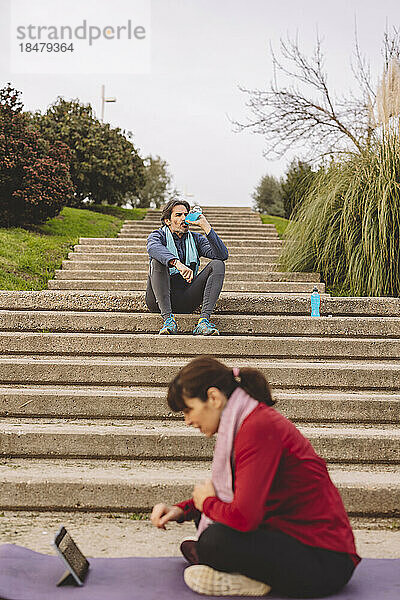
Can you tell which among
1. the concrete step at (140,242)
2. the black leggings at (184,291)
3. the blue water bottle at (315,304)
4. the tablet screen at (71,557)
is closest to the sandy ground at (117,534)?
the tablet screen at (71,557)

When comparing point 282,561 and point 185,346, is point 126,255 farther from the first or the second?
point 282,561

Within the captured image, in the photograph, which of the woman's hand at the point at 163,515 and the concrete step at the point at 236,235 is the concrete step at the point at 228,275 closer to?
the concrete step at the point at 236,235

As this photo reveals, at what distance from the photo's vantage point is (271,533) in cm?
194

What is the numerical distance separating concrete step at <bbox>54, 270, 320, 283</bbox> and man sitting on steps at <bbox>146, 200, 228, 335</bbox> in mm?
1741

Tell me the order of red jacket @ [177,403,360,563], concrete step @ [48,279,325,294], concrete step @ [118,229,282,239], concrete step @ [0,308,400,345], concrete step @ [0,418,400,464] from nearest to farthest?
red jacket @ [177,403,360,563] → concrete step @ [0,418,400,464] → concrete step @ [0,308,400,345] → concrete step @ [48,279,325,294] → concrete step @ [118,229,282,239]

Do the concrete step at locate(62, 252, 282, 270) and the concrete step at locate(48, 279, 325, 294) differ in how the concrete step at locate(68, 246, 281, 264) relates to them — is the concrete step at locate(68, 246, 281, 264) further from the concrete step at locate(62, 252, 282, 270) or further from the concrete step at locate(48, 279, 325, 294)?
the concrete step at locate(48, 279, 325, 294)

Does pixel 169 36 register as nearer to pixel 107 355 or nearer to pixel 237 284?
pixel 237 284

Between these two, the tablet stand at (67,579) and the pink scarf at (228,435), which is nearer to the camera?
the pink scarf at (228,435)

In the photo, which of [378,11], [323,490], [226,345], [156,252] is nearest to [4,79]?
[378,11]

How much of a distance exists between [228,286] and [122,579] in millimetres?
4428

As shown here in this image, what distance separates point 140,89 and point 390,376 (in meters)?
11.9

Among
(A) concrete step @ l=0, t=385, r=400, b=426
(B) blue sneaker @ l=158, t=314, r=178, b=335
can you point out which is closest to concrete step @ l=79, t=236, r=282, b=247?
(B) blue sneaker @ l=158, t=314, r=178, b=335

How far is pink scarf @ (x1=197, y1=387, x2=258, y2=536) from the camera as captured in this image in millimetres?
1950

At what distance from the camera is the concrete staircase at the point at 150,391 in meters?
2.88
